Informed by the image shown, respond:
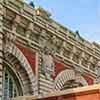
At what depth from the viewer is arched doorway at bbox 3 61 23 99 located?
24.7 m

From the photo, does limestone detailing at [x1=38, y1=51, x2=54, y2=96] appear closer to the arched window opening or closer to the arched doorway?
the arched doorway

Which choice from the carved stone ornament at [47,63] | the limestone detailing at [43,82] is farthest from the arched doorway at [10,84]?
the carved stone ornament at [47,63]

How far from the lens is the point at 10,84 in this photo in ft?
83.5

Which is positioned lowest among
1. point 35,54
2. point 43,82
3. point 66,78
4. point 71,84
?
point 43,82

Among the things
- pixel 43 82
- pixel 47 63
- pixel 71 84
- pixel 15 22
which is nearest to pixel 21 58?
pixel 15 22

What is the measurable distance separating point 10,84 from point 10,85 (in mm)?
66

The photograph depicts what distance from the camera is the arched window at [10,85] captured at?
2475cm

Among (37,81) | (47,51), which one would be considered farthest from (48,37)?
(37,81)

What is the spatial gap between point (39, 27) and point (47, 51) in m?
1.78

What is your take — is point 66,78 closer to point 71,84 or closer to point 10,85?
point 71,84

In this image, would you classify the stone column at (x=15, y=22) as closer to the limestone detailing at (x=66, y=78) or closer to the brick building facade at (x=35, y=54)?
the brick building facade at (x=35, y=54)

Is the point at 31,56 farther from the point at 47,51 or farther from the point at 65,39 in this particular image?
the point at 65,39

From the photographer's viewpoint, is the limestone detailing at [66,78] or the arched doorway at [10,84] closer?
the arched doorway at [10,84]

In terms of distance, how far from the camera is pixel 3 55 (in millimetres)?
24094
